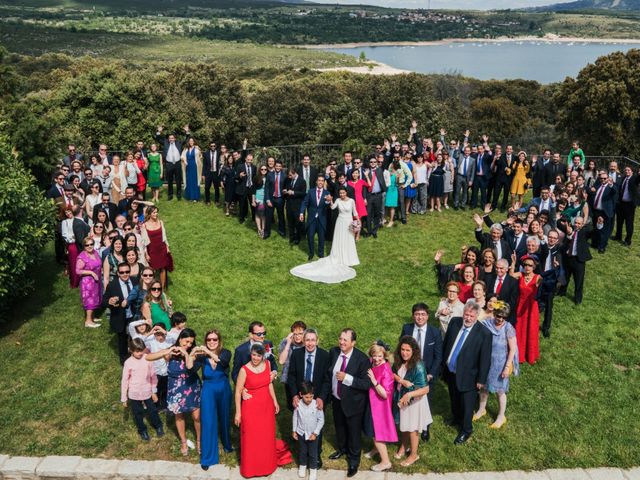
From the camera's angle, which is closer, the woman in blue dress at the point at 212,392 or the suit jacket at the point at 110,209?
the woman in blue dress at the point at 212,392

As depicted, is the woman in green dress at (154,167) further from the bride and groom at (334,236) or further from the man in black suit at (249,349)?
the man in black suit at (249,349)

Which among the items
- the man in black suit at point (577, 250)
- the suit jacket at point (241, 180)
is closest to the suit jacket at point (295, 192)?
the suit jacket at point (241, 180)

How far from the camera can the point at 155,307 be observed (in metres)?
8.12

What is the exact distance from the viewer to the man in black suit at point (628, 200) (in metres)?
13.4

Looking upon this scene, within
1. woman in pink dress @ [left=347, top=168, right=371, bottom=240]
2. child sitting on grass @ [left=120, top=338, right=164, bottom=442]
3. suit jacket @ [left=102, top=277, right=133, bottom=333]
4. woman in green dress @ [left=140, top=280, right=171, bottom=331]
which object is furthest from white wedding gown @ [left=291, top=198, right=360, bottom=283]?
child sitting on grass @ [left=120, top=338, right=164, bottom=442]

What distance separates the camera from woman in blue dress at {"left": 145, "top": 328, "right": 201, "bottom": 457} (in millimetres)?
6637

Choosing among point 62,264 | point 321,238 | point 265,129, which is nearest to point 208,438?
point 321,238

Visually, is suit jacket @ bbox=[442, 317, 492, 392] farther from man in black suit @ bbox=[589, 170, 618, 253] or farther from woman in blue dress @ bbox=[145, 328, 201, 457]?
man in black suit @ bbox=[589, 170, 618, 253]

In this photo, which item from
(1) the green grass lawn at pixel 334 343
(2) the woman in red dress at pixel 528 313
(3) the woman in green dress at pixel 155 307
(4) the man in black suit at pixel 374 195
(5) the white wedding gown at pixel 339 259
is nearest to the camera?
(1) the green grass lawn at pixel 334 343

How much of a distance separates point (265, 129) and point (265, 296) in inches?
1706

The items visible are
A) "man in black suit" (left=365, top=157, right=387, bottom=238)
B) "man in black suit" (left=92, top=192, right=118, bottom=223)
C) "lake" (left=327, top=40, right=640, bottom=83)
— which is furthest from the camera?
"lake" (left=327, top=40, right=640, bottom=83)

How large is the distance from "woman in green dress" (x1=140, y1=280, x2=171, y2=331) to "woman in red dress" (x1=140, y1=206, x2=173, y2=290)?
2.60 m

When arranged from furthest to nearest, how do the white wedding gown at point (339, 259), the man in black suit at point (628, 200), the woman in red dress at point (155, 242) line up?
1. the man in black suit at point (628, 200)
2. the white wedding gown at point (339, 259)
3. the woman in red dress at point (155, 242)

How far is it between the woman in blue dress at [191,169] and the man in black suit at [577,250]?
10173 mm
